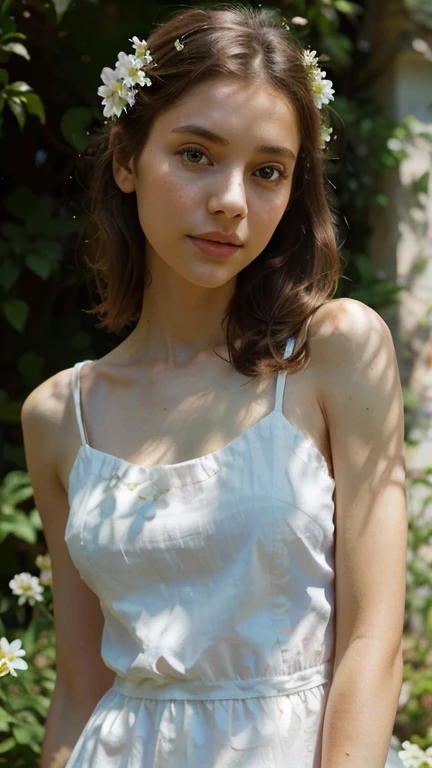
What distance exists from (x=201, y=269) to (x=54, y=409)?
16.0 inches

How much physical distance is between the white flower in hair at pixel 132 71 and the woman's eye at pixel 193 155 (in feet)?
0.55

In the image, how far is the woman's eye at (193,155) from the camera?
1.56m

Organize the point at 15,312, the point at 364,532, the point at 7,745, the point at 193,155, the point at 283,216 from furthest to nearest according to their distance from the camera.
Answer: the point at 15,312
the point at 7,745
the point at 283,216
the point at 193,155
the point at 364,532

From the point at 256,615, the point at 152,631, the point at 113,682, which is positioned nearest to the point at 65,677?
the point at 113,682

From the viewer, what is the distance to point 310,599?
148 cm

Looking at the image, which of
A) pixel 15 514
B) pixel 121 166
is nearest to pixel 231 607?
pixel 121 166

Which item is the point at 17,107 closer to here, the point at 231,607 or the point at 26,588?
the point at 26,588

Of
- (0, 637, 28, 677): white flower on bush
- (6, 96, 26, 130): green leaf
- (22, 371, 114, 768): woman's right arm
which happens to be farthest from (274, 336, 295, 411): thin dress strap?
(6, 96, 26, 130): green leaf

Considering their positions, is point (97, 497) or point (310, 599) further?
point (97, 497)

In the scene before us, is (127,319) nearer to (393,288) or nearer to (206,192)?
(206,192)

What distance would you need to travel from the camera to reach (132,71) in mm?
1692

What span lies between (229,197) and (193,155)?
0.10 metres

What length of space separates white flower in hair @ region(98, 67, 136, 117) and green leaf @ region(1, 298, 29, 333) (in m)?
0.65

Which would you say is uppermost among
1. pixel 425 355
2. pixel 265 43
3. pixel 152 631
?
pixel 265 43
